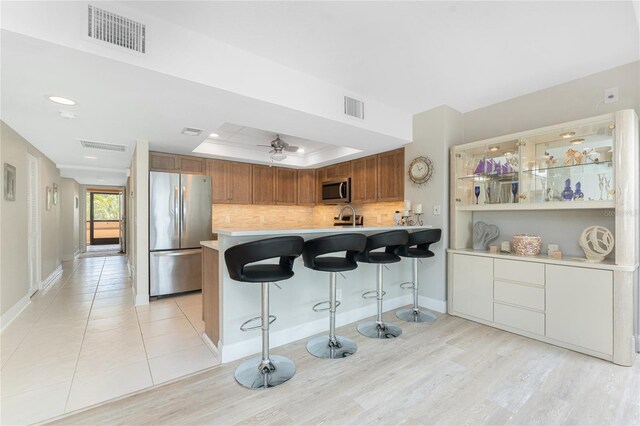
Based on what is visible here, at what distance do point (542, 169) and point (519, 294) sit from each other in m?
1.29

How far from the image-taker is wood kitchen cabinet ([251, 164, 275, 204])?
5.48 metres

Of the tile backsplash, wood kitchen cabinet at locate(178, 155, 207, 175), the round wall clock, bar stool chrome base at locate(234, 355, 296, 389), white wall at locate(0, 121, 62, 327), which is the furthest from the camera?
the tile backsplash

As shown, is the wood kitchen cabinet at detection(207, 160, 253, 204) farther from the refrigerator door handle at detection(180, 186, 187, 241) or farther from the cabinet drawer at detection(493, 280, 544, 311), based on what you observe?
the cabinet drawer at detection(493, 280, 544, 311)

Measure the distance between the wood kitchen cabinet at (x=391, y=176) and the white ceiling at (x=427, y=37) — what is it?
1432mm

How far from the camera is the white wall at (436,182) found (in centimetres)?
351

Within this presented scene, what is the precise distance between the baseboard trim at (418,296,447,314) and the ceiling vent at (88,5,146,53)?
12.5 ft

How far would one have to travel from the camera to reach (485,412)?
175cm

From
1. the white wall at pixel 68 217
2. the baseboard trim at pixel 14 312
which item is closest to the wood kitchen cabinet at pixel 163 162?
the baseboard trim at pixel 14 312

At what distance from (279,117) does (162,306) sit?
2.97 m

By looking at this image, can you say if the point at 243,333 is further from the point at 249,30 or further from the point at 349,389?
the point at 249,30

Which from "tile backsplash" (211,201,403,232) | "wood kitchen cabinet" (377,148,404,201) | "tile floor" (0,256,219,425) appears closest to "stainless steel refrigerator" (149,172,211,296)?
"tile floor" (0,256,219,425)

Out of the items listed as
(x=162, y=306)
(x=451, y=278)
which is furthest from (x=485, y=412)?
(x=162, y=306)

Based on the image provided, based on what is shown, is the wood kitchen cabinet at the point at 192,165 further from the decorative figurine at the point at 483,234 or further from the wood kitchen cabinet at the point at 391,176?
the decorative figurine at the point at 483,234

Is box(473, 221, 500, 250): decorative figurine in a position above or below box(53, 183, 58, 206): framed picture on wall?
below
